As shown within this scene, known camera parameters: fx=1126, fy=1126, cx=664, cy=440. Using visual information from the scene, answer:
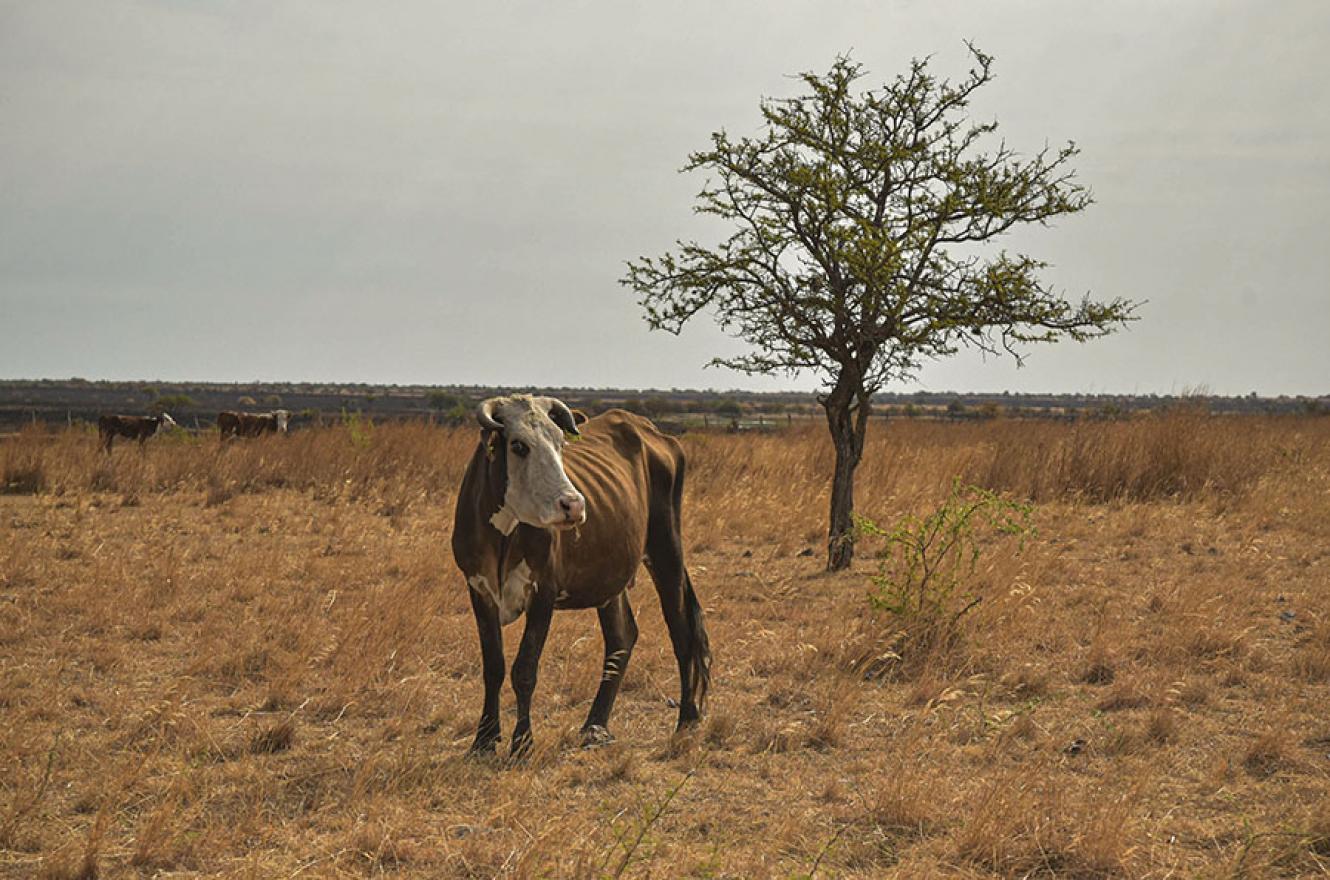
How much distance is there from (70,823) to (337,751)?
5.08 feet

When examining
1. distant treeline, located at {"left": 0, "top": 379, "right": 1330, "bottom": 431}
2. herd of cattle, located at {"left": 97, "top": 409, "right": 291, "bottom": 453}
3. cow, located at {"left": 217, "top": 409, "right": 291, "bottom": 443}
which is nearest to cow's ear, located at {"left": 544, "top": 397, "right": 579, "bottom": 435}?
distant treeline, located at {"left": 0, "top": 379, "right": 1330, "bottom": 431}

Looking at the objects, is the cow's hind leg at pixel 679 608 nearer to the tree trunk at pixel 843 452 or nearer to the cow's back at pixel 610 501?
the cow's back at pixel 610 501

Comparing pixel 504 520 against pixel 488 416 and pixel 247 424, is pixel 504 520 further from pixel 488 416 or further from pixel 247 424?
pixel 247 424

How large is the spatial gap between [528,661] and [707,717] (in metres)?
1.48

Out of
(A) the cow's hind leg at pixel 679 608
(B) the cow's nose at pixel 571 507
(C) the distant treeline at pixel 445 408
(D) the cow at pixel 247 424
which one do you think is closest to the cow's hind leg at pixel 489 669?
(B) the cow's nose at pixel 571 507

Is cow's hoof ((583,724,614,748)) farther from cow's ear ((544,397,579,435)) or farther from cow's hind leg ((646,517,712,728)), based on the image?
cow's ear ((544,397,579,435))

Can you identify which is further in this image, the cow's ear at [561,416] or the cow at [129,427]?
the cow at [129,427]

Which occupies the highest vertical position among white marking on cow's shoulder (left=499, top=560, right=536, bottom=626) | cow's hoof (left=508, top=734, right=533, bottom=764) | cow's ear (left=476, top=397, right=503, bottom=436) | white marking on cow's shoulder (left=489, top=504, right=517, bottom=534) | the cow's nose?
cow's ear (left=476, top=397, right=503, bottom=436)

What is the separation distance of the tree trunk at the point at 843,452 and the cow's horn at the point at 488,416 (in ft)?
23.2

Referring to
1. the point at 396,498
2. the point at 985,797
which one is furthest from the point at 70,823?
the point at 396,498

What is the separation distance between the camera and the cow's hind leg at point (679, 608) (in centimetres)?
734

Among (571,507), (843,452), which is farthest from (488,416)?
(843,452)

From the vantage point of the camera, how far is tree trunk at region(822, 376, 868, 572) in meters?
12.9

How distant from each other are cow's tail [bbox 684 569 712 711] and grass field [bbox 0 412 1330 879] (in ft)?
0.83
